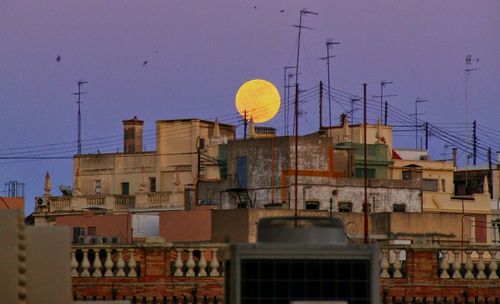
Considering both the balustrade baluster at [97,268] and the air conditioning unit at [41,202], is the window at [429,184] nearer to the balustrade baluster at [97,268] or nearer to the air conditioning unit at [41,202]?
the air conditioning unit at [41,202]

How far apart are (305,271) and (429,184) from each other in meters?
68.2

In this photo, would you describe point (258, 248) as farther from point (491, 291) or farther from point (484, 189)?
point (484, 189)

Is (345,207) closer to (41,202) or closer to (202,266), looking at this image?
(41,202)

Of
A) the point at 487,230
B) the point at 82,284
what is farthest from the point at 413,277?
the point at 487,230

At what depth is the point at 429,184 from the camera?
90.5 meters

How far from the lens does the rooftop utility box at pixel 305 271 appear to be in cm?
2281

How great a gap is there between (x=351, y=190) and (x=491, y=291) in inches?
1684

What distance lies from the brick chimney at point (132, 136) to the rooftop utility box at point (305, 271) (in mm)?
79036

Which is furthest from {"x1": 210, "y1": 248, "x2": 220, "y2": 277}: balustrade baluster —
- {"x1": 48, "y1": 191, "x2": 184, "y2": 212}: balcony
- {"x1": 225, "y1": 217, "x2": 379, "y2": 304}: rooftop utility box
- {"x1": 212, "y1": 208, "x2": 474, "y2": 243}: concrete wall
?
{"x1": 48, "y1": 191, "x2": 184, "y2": 212}: balcony

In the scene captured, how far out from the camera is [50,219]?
258 feet

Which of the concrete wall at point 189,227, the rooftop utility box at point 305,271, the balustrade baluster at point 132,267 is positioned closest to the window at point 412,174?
the concrete wall at point 189,227

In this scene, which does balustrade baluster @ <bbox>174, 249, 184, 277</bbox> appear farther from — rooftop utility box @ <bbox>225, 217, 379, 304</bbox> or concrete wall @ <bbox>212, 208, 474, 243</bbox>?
concrete wall @ <bbox>212, 208, 474, 243</bbox>

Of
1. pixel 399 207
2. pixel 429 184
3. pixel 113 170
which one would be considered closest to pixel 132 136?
pixel 113 170

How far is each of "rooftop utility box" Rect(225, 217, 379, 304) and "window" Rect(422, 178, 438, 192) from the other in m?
65.6
